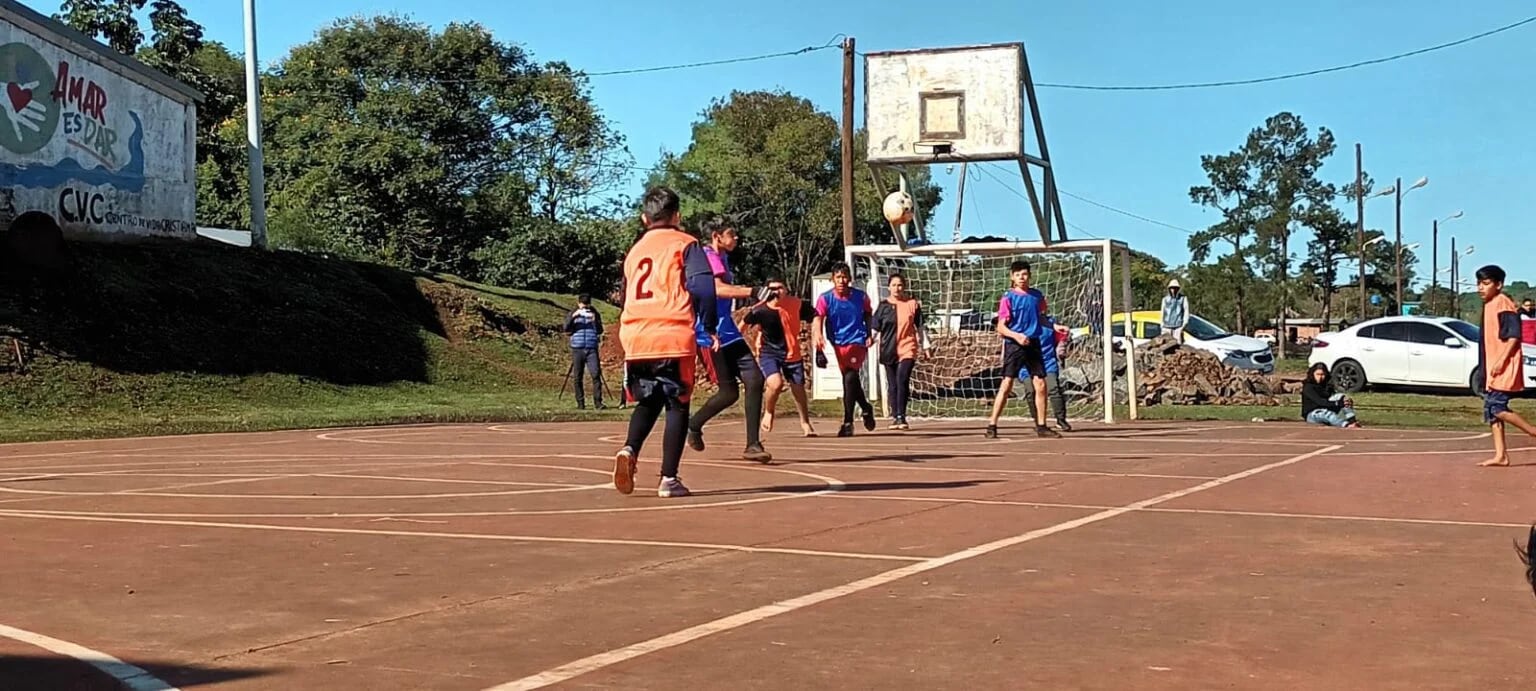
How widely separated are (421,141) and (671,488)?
1707 inches

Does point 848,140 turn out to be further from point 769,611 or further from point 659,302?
point 769,611

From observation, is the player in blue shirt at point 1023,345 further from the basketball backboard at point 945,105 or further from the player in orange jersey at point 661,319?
the player in orange jersey at point 661,319

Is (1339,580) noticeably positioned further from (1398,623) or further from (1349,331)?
(1349,331)

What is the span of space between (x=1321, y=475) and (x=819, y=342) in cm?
668

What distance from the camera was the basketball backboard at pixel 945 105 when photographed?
20.1 metres

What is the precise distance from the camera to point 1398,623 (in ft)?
17.7

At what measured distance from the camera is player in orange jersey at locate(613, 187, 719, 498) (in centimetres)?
927

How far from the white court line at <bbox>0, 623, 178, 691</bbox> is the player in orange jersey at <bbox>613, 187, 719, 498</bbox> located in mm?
4258

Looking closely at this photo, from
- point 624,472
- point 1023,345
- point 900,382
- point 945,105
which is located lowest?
point 624,472

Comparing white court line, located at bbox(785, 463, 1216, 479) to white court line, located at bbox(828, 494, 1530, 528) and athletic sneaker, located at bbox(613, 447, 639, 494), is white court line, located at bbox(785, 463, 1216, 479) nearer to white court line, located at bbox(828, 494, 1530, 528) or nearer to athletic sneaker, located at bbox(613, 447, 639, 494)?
white court line, located at bbox(828, 494, 1530, 528)

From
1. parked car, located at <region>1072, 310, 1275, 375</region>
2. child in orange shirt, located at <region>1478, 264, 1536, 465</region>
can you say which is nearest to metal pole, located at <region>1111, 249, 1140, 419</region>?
child in orange shirt, located at <region>1478, 264, 1536, 465</region>

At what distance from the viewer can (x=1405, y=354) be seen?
28609mm

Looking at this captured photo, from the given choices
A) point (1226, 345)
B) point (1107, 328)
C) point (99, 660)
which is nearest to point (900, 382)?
point (1107, 328)

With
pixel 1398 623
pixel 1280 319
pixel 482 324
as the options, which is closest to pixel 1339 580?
pixel 1398 623
